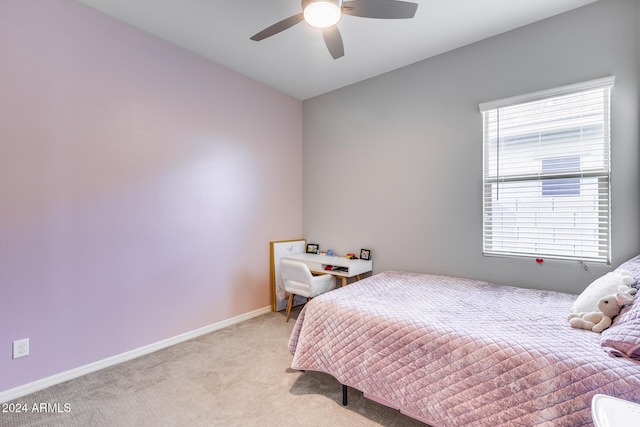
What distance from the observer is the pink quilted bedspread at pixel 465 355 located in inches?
48.1

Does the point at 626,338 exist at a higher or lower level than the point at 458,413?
higher

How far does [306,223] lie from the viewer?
163 inches

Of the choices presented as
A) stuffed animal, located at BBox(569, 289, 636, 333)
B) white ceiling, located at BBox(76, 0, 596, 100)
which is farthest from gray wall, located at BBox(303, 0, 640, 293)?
stuffed animal, located at BBox(569, 289, 636, 333)

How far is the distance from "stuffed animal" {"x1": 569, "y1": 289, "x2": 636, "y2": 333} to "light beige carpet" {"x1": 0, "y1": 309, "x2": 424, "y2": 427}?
3.48ft

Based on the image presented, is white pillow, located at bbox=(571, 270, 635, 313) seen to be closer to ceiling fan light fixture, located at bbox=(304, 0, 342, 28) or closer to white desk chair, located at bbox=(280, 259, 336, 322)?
white desk chair, located at bbox=(280, 259, 336, 322)

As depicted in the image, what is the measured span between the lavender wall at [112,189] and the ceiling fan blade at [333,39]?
5.02ft

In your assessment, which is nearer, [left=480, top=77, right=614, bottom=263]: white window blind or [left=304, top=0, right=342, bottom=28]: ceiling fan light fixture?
[left=304, top=0, right=342, bottom=28]: ceiling fan light fixture

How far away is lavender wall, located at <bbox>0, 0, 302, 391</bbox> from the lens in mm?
1987

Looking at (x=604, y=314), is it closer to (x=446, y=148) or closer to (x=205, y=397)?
(x=446, y=148)

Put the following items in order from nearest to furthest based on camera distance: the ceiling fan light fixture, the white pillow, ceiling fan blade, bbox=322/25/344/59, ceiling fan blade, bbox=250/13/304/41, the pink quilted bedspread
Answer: the pink quilted bedspread, the white pillow, the ceiling fan light fixture, ceiling fan blade, bbox=250/13/304/41, ceiling fan blade, bbox=322/25/344/59

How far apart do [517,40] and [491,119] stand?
66 cm

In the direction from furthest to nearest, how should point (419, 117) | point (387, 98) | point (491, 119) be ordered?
point (387, 98)
point (419, 117)
point (491, 119)

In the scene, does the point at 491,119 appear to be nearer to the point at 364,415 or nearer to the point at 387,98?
the point at 387,98

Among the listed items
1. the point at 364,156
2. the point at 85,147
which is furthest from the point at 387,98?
the point at 85,147
